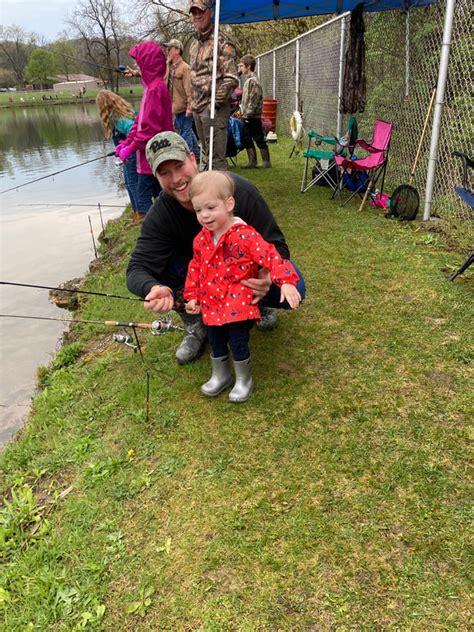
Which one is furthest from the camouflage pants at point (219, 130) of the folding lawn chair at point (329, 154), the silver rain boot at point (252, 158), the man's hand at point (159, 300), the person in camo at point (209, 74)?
the man's hand at point (159, 300)

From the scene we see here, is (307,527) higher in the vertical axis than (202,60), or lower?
lower

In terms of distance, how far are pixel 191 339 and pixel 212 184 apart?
1116mm

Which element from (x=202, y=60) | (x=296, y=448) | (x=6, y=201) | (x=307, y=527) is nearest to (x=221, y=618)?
Result: (x=307, y=527)

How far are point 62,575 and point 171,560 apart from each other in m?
0.39

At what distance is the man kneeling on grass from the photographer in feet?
6.98

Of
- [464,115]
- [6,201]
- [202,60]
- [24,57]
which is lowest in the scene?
[6,201]

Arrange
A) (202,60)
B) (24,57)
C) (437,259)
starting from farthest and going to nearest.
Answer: (24,57)
(202,60)
(437,259)

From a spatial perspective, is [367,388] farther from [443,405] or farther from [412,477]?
[412,477]

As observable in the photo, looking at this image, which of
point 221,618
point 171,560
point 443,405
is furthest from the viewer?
point 443,405

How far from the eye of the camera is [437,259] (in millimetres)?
3717

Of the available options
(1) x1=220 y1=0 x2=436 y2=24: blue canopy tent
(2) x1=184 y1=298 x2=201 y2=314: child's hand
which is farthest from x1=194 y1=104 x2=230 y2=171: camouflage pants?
(2) x1=184 y1=298 x2=201 y2=314: child's hand

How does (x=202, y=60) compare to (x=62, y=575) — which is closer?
(x=62, y=575)

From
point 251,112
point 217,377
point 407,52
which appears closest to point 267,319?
point 217,377

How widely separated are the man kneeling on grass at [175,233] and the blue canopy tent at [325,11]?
1.82 m
